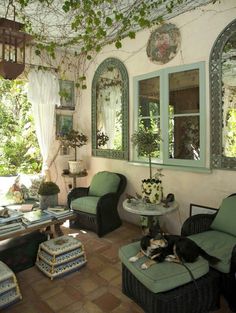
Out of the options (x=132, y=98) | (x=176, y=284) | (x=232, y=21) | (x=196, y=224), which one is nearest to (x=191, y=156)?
(x=196, y=224)

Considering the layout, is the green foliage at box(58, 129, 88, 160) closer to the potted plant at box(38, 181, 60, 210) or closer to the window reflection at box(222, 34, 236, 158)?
the potted plant at box(38, 181, 60, 210)

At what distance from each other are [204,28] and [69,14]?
1792 mm

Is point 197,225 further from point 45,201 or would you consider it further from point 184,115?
point 45,201

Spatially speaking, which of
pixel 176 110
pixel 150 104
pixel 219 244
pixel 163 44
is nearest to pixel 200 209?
pixel 219 244

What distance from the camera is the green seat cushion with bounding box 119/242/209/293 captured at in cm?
162

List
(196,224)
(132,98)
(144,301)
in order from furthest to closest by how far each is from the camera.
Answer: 1. (132,98)
2. (196,224)
3. (144,301)

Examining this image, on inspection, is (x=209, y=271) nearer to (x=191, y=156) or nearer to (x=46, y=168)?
(x=191, y=156)

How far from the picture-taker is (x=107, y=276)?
94.1 inches

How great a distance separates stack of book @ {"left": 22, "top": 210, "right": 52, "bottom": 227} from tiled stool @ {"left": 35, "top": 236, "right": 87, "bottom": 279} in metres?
0.23

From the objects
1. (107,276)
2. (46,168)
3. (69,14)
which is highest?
(69,14)

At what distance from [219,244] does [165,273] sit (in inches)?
28.1

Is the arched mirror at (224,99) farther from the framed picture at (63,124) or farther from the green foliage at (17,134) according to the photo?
the green foliage at (17,134)

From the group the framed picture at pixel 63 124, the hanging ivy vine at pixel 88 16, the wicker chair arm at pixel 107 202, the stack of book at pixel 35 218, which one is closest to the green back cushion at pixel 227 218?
the wicker chair arm at pixel 107 202

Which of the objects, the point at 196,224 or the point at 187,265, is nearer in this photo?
the point at 187,265
